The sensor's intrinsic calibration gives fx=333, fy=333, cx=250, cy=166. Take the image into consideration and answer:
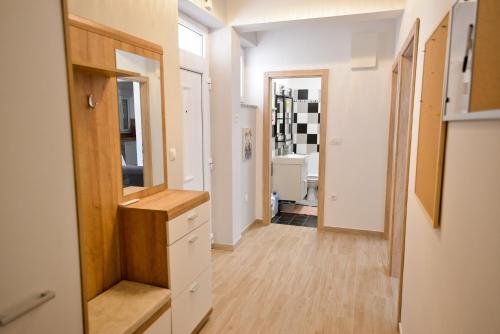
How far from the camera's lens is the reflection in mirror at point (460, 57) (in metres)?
0.95

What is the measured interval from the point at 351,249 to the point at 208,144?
2.02 metres

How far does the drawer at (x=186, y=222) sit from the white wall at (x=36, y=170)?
2.49 feet

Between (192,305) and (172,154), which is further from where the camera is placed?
(172,154)

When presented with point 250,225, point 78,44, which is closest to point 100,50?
point 78,44

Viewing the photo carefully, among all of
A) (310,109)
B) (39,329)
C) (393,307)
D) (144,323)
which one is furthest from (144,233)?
(310,109)

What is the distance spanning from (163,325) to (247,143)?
2763 mm

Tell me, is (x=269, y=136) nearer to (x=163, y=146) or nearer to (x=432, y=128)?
(x=163, y=146)

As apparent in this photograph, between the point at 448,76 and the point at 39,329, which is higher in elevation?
the point at 448,76

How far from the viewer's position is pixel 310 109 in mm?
6383

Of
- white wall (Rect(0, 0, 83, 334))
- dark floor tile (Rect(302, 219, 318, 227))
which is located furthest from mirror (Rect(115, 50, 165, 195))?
dark floor tile (Rect(302, 219, 318, 227))

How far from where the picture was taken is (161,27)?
235 centimetres

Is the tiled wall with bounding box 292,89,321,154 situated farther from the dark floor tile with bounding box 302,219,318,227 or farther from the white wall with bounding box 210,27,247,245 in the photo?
the white wall with bounding box 210,27,247,245

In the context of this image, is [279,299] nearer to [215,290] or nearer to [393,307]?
[215,290]

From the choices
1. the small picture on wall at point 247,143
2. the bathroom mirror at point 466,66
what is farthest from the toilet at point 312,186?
the bathroom mirror at point 466,66
